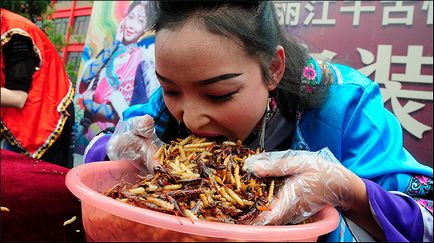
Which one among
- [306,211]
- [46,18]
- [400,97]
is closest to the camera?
[306,211]

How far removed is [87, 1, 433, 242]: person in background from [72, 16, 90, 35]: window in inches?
155

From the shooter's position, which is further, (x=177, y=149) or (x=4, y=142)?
(x=4, y=142)

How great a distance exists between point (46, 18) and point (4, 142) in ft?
4.12

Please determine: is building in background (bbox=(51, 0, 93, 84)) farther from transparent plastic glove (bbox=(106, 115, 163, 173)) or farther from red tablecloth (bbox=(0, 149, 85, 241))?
transparent plastic glove (bbox=(106, 115, 163, 173))

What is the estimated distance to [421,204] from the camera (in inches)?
40.7

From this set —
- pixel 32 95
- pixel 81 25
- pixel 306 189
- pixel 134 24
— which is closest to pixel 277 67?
pixel 306 189

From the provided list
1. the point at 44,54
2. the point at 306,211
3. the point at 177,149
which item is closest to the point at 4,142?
the point at 44,54

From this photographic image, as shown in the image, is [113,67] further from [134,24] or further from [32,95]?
[32,95]

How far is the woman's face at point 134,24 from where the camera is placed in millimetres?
3869

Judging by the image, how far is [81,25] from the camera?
5051 mm

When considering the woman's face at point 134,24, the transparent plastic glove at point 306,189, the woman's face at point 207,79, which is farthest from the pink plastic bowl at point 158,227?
the woman's face at point 134,24

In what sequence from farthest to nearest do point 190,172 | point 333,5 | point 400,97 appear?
point 333,5, point 400,97, point 190,172

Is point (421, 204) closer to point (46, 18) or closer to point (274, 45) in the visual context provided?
point (274, 45)

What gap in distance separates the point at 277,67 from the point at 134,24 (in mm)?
3007
